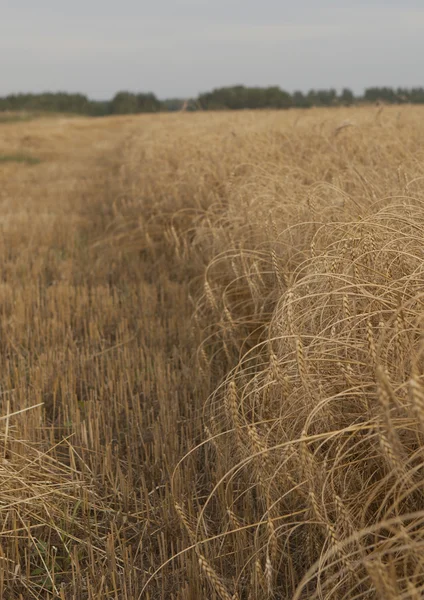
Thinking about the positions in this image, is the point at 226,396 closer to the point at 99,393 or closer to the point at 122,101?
the point at 99,393

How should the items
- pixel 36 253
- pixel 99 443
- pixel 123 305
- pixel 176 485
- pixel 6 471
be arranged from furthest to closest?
pixel 36 253, pixel 123 305, pixel 99 443, pixel 176 485, pixel 6 471

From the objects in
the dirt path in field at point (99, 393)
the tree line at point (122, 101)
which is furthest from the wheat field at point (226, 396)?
the tree line at point (122, 101)

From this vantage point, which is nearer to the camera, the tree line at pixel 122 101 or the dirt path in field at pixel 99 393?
the dirt path in field at pixel 99 393

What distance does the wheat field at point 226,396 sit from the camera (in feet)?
4.30

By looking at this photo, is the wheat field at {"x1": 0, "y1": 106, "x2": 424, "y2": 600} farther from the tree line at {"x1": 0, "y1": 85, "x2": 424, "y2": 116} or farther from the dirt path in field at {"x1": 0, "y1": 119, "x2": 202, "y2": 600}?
the tree line at {"x1": 0, "y1": 85, "x2": 424, "y2": 116}

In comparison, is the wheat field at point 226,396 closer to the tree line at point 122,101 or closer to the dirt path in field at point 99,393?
the dirt path in field at point 99,393

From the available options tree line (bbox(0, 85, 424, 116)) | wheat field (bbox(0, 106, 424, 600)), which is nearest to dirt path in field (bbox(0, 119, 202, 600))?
wheat field (bbox(0, 106, 424, 600))

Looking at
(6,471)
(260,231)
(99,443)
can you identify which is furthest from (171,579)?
(260,231)

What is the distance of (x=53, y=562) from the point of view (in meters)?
1.55

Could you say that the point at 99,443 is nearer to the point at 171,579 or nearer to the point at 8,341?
the point at 171,579

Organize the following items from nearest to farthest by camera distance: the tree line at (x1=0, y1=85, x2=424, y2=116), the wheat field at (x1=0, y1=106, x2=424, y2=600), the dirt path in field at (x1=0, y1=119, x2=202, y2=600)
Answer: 1. the wheat field at (x1=0, y1=106, x2=424, y2=600)
2. the dirt path in field at (x1=0, y1=119, x2=202, y2=600)
3. the tree line at (x1=0, y1=85, x2=424, y2=116)

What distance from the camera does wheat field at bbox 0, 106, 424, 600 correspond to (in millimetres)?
1311

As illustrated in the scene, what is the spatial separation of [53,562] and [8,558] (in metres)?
0.14

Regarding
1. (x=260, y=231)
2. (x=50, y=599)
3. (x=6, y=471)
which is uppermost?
(x=260, y=231)
